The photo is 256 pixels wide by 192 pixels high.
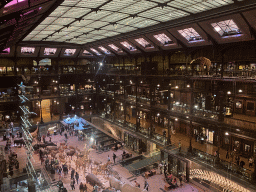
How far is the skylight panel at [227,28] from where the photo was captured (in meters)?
15.9

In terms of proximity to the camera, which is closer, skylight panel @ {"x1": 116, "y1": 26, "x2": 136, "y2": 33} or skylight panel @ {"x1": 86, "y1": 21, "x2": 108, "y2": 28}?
skylight panel @ {"x1": 86, "y1": 21, "x2": 108, "y2": 28}

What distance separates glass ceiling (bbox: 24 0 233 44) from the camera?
50.0ft

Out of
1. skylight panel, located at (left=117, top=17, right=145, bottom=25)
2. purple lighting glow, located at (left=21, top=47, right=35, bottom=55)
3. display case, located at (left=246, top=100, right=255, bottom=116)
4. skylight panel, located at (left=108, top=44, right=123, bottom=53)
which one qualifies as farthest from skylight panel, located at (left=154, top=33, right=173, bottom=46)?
purple lighting glow, located at (left=21, top=47, right=35, bottom=55)

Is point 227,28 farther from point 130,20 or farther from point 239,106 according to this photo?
point 130,20

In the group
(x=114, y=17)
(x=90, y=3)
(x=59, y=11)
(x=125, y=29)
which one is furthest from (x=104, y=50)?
(x=90, y=3)

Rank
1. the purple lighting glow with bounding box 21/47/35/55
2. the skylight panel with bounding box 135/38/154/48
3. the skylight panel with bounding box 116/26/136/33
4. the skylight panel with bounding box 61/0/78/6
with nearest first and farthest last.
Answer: the skylight panel with bounding box 61/0/78/6
the skylight panel with bounding box 116/26/136/33
the skylight panel with bounding box 135/38/154/48
the purple lighting glow with bounding box 21/47/35/55

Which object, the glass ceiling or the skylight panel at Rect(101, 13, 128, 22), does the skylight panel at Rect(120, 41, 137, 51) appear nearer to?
the glass ceiling

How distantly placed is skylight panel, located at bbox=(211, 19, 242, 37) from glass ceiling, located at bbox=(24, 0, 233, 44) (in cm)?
182

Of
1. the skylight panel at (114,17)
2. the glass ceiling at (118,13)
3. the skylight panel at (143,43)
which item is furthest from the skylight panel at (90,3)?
the skylight panel at (143,43)

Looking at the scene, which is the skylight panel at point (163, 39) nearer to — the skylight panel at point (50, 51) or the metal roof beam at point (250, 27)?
the metal roof beam at point (250, 27)

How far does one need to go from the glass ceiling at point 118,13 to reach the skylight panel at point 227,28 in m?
1.82

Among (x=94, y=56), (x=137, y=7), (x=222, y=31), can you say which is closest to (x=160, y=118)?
(x=222, y=31)

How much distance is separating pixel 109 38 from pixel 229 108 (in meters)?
18.6

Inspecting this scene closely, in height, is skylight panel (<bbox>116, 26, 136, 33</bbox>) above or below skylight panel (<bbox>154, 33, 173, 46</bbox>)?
above
